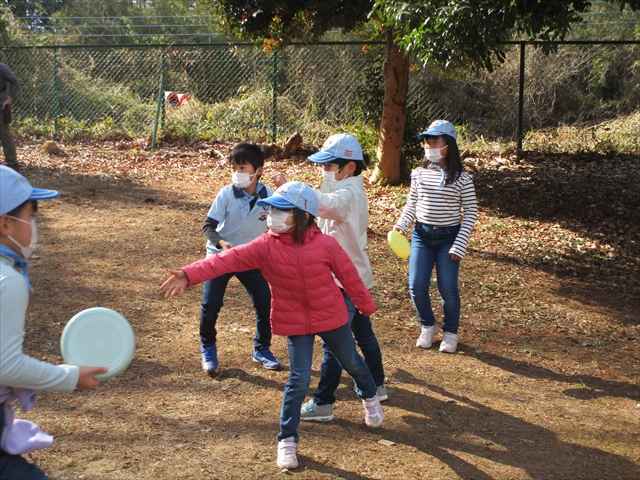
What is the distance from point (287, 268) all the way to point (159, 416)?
1367 mm

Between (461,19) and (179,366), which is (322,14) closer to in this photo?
(461,19)

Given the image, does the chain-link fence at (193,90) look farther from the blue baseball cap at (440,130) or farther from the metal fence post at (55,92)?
the blue baseball cap at (440,130)

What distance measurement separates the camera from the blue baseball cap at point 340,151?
407 cm

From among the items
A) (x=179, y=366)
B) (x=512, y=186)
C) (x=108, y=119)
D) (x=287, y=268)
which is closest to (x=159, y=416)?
(x=179, y=366)

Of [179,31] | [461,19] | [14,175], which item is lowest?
[14,175]

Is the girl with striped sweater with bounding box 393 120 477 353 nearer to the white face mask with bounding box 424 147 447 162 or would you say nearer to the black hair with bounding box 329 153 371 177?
the white face mask with bounding box 424 147 447 162

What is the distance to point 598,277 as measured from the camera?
23.8ft

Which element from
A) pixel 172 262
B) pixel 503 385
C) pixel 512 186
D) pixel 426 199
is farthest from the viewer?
pixel 512 186

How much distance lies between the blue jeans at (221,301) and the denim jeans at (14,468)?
230cm

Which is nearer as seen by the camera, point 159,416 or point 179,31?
point 159,416

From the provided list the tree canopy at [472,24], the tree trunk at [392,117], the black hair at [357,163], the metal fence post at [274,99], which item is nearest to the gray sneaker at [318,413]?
the black hair at [357,163]

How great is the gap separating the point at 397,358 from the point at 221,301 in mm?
1456

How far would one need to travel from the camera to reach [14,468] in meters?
2.28

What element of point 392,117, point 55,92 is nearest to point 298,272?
point 392,117
